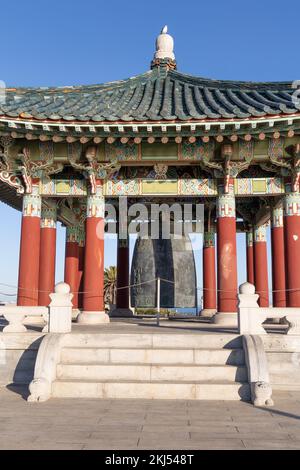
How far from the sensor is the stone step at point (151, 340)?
944cm

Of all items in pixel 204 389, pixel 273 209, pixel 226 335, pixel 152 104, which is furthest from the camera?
pixel 273 209

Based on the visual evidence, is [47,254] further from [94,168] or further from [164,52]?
[164,52]

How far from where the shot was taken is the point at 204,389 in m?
7.99

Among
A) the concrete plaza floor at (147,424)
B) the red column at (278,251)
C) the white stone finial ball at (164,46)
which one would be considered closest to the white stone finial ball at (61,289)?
the concrete plaza floor at (147,424)

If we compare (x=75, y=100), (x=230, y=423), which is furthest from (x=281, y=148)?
(x=230, y=423)

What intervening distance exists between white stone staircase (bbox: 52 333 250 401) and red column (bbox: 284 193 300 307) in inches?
185

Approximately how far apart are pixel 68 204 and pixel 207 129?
29.1ft

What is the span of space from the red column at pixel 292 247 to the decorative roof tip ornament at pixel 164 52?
9932 mm

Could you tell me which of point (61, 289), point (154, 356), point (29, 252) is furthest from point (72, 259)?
point (154, 356)

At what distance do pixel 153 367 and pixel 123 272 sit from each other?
39.1 feet

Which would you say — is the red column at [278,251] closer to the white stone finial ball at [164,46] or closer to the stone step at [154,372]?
the stone step at [154,372]

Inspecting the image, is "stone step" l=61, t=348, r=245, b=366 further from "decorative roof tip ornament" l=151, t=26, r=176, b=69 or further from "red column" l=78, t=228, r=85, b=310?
"decorative roof tip ornament" l=151, t=26, r=176, b=69

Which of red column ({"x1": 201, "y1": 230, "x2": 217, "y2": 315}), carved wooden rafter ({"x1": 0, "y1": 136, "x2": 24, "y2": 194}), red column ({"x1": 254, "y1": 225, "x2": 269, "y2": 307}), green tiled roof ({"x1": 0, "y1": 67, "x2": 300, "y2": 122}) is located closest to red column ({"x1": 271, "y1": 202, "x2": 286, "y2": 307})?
red column ({"x1": 254, "y1": 225, "x2": 269, "y2": 307})
